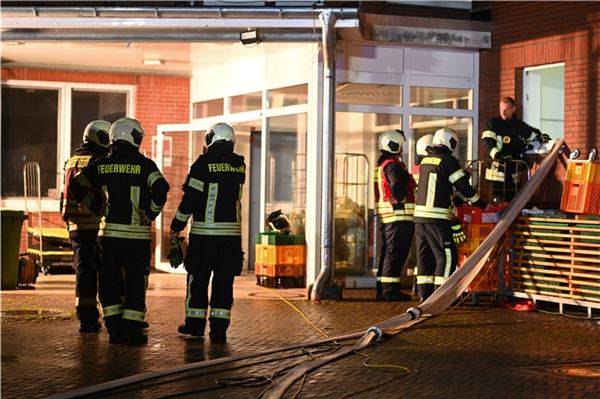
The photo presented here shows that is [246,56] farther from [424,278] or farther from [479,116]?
[424,278]

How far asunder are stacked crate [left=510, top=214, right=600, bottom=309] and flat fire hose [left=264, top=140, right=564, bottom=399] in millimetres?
280

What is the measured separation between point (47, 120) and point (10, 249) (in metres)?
4.47

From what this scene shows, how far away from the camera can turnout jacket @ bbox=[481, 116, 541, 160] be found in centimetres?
1340

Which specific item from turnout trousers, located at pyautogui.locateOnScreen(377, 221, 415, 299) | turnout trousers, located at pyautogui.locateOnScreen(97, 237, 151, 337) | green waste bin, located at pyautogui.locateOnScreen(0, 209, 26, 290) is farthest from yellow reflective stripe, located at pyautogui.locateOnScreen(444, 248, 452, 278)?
green waste bin, located at pyautogui.locateOnScreen(0, 209, 26, 290)

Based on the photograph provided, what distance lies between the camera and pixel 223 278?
953 centimetres

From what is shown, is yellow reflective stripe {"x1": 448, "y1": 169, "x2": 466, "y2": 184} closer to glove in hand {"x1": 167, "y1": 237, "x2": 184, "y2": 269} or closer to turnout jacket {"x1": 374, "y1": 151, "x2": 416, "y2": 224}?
turnout jacket {"x1": 374, "y1": 151, "x2": 416, "y2": 224}

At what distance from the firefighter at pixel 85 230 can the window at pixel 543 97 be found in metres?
6.81

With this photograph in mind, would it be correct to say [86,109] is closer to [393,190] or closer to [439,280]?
[393,190]

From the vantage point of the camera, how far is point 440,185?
12234 mm

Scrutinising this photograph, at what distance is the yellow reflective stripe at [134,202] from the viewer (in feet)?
30.9

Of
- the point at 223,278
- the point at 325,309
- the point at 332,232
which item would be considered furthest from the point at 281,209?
the point at 223,278

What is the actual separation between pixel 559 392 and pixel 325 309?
16.9 feet

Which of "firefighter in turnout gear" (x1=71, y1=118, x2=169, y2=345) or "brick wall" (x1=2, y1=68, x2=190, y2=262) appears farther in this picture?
"brick wall" (x1=2, y1=68, x2=190, y2=262)

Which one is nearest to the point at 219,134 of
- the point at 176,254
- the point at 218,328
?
the point at 176,254
